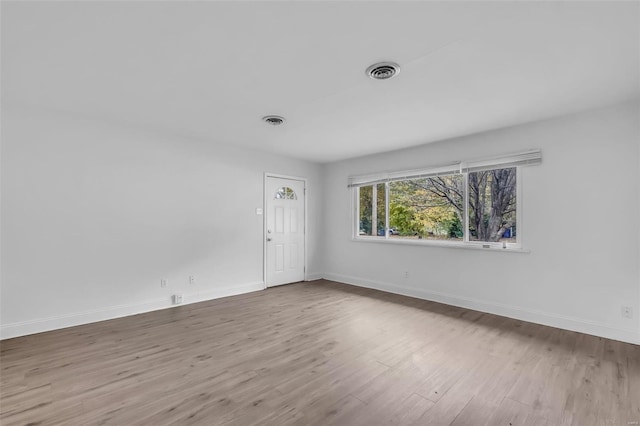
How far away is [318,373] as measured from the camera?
2.35 metres

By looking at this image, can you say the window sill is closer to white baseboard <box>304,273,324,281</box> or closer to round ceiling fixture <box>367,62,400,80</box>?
white baseboard <box>304,273,324,281</box>

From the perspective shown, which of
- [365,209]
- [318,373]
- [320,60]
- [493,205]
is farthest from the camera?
[365,209]

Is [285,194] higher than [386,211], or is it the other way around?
[285,194]

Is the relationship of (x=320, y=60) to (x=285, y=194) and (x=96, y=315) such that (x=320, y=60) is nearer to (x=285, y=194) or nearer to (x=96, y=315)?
(x=285, y=194)

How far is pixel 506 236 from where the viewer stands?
3883mm

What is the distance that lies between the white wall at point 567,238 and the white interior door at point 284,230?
2.53 meters

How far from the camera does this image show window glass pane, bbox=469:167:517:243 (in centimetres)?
386

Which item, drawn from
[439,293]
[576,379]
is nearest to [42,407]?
[576,379]

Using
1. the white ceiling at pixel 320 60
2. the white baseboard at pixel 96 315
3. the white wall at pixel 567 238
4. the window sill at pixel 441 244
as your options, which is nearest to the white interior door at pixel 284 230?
the white baseboard at pixel 96 315

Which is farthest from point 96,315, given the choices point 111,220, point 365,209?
point 365,209

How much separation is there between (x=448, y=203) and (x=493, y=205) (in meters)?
0.64

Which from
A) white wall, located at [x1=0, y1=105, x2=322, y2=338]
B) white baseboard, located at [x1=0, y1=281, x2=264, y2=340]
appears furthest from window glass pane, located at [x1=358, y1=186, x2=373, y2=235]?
white baseboard, located at [x1=0, y1=281, x2=264, y2=340]

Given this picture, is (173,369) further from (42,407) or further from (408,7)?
(408,7)

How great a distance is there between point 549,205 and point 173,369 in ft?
14.4
